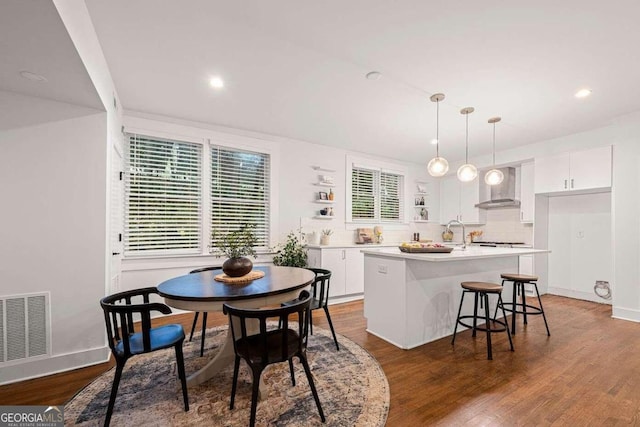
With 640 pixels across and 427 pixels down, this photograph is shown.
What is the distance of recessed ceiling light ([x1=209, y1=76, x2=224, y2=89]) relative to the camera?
296cm

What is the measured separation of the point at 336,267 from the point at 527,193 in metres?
3.81

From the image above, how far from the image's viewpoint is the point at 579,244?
16.0 feet

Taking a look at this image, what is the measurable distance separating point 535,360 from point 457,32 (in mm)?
2910

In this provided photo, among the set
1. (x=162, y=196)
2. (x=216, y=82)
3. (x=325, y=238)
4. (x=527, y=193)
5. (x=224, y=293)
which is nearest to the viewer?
(x=224, y=293)

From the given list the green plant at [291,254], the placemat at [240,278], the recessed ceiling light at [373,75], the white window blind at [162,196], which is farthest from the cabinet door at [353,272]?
the recessed ceiling light at [373,75]

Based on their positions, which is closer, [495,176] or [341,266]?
[495,176]

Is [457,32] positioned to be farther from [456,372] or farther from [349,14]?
[456,372]

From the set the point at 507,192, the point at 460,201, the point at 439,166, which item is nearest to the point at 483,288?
the point at 439,166

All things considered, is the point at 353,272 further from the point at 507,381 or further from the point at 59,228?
the point at 59,228

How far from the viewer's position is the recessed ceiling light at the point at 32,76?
6.69 ft

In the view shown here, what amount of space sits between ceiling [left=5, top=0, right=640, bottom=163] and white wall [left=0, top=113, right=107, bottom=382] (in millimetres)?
373

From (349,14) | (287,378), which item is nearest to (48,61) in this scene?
(349,14)

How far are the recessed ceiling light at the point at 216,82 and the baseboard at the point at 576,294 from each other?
248 inches

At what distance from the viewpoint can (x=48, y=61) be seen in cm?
190
